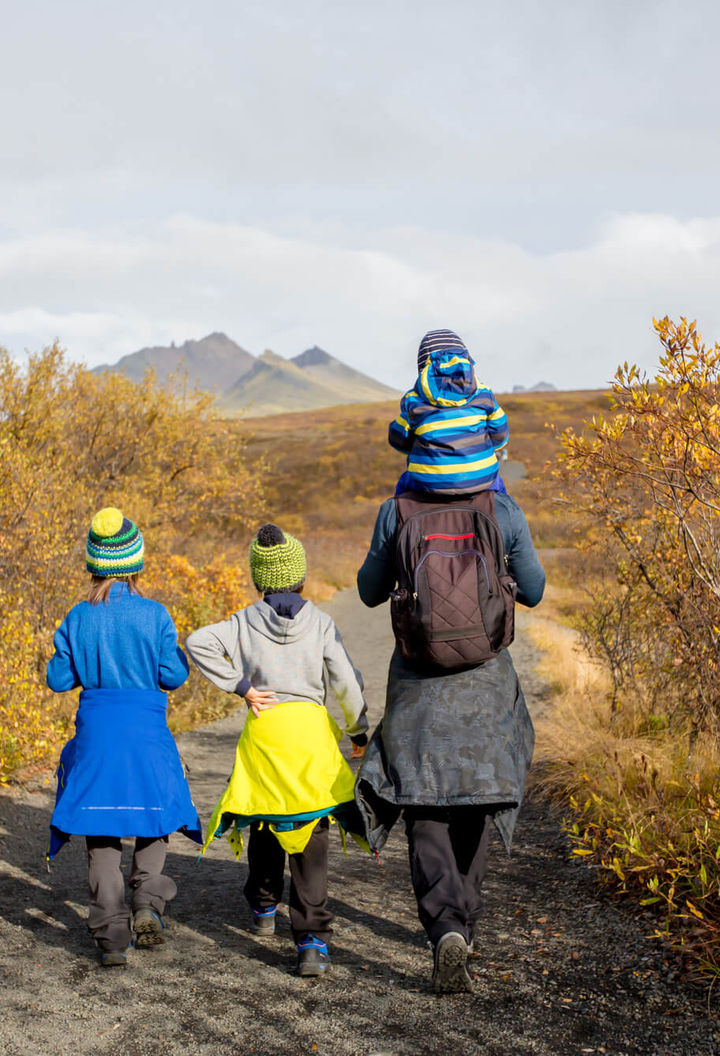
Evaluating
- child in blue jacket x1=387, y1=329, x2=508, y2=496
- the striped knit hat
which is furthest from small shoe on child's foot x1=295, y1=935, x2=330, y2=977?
the striped knit hat

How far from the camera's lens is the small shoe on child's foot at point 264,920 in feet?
12.3

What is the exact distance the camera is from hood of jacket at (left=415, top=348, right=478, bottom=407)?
3215 mm

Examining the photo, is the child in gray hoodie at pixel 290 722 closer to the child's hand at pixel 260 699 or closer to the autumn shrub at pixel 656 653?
the child's hand at pixel 260 699

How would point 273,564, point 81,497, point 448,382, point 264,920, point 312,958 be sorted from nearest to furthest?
1. point 448,382
2. point 312,958
3. point 273,564
4. point 264,920
5. point 81,497

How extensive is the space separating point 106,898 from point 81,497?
6.09 meters

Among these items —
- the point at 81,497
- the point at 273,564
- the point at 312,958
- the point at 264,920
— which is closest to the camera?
the point at 312,958

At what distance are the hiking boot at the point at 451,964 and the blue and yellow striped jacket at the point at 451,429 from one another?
150cm

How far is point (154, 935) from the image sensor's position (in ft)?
11.8

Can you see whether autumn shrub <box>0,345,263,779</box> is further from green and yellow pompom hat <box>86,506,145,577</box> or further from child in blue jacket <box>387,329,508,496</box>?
child in blue jacket <box>387,329,508,496</box>

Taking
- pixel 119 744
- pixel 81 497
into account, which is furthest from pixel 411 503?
pixel 81 497

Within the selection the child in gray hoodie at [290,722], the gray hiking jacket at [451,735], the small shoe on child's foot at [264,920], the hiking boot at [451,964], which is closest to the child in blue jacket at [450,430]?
the gray hiking jacket at [451,735]

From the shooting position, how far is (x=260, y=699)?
3441 mm

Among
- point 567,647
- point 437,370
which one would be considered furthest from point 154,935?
point 567,647

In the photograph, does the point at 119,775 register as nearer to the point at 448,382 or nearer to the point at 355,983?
the point at 355,983
